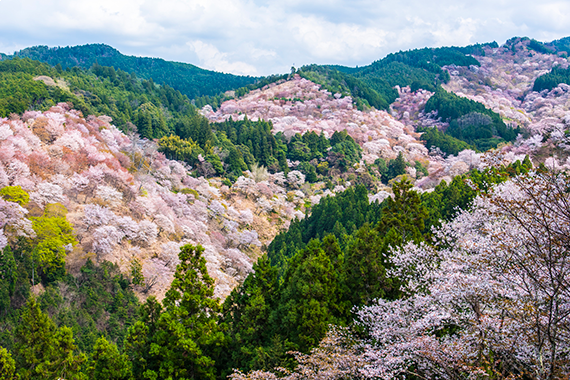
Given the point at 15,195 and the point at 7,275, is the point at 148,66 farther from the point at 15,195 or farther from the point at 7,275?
the point at 7,275

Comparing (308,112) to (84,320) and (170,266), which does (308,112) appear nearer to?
(170,266)

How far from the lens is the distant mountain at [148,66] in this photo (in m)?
137

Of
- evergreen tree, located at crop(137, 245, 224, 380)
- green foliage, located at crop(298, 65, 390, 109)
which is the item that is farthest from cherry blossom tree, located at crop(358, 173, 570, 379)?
green foliage, located at crop(298, 65, 390, 109)

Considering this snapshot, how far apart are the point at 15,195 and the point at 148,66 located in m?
146

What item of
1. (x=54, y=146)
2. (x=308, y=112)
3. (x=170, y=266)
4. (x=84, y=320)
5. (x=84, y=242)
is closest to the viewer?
(x=84, y=320)

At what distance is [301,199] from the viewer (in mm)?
54844

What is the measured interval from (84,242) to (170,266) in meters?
6.45

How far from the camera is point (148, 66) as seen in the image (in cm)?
15875

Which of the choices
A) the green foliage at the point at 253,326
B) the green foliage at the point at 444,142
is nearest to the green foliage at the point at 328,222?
the green foliage at the point at 253,326

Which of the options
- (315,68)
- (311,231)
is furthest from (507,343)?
(315,68)

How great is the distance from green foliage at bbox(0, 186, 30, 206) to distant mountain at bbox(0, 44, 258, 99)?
106238mm

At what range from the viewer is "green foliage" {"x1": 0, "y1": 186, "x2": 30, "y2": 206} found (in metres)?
27.0

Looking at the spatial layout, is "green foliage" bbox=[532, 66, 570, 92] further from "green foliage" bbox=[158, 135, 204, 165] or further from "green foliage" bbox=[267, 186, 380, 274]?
"green foliage" bbox=[158, 135, 204, 165]

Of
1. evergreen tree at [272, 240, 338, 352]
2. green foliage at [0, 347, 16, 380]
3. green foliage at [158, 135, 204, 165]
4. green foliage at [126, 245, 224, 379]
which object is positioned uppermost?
green foliage at [158, 135, 204, 165]
